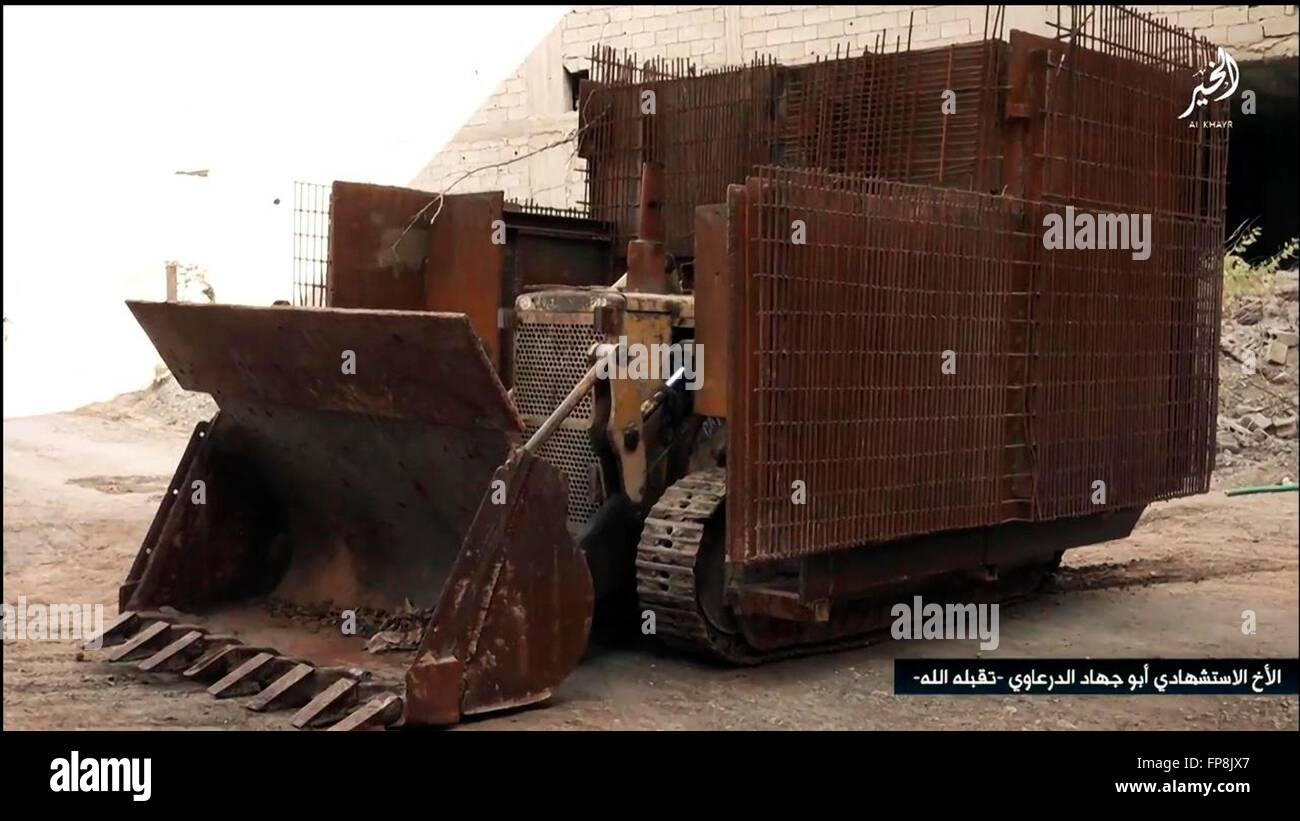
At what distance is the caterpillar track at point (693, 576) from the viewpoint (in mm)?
6145

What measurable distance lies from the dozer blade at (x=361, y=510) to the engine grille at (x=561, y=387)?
632 mm

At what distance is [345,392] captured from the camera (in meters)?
6.08

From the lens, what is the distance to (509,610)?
541 cm

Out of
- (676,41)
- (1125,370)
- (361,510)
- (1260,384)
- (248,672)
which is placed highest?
(676,41)

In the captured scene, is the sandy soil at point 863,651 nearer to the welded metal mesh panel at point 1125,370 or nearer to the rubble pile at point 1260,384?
the welded metal mesh panel at point 1125,370

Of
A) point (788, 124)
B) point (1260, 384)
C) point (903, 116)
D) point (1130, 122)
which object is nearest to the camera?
point (903, 116)

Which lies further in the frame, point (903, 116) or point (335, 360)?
point (903, 116)

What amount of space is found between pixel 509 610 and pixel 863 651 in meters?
2.23

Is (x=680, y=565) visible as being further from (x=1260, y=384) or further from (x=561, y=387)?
(x=1260, y=384)
